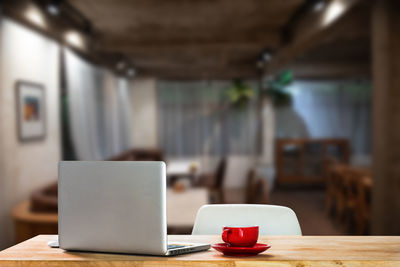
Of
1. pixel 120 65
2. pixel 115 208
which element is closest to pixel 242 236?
pixel 115 208

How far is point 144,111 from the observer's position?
10.7m

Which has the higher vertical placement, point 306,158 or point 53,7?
point 53,7

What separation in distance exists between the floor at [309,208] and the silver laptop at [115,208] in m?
3.54

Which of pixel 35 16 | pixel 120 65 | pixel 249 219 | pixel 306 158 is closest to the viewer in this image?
pixel 249 219

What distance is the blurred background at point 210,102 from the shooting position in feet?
13.7

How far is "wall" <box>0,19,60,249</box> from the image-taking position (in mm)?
4328

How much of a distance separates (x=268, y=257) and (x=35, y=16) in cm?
423

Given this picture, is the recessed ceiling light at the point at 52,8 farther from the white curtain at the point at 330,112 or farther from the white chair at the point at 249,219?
the white curtain at the point at 330,112

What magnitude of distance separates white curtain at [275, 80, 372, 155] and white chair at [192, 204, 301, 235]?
8845 millimetres

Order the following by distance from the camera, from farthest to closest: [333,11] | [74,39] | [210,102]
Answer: [210,102]
[74,39]
[333,11]

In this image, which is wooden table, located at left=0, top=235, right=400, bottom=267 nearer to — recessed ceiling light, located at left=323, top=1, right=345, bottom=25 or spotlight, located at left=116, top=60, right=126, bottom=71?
recessed ceiling light, located at left=323, top=1, right=345, bottom=25

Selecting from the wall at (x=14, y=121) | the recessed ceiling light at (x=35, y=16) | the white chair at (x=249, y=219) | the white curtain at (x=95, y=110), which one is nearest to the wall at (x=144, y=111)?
the white curtain at (x=95, y=110)

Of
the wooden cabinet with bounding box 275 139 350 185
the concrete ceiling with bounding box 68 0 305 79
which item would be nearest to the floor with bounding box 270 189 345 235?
the wooden cabinet with bounding box 275 139 350 185

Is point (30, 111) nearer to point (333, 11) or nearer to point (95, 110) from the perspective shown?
point (95, 110)
